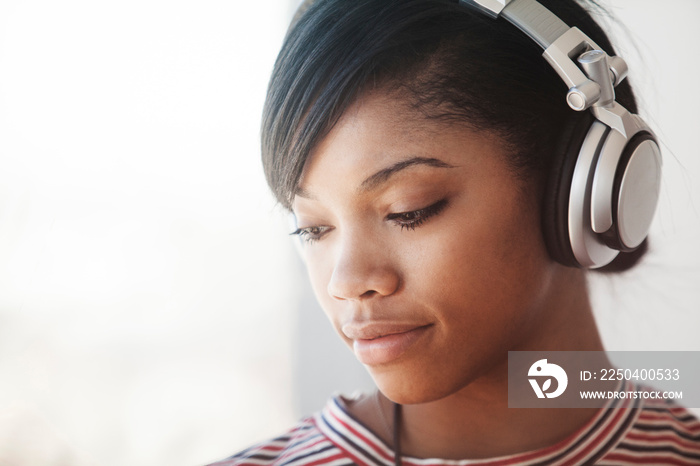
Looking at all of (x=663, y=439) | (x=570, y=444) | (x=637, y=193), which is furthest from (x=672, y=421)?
(x=637, y=193)

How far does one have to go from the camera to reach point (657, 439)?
3.02 feet

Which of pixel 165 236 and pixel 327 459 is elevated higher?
pixel 165 236

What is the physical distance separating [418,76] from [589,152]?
20 cm

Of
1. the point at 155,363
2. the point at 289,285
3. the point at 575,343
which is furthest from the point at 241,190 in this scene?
the point at 575,343

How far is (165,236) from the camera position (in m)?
1.09

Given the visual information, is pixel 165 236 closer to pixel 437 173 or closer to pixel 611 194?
pixel 437 173

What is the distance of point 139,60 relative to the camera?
3.30 feet

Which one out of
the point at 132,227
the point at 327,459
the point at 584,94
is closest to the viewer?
the point at 584,94

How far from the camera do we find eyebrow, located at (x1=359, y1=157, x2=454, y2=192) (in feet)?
2.33

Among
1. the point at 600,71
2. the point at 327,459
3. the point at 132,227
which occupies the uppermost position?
the point at 600,71

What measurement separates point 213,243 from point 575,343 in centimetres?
59

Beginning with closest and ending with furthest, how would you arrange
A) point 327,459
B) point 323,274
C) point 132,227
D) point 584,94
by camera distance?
point 584,94 < point 323,274 < point 327,459 < point 132,227

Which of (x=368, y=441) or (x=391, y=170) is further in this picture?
(x=368, y=441)

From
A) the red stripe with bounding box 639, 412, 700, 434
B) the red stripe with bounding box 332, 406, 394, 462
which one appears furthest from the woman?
the red stripe with bounding box 639, 412, 700, 434
